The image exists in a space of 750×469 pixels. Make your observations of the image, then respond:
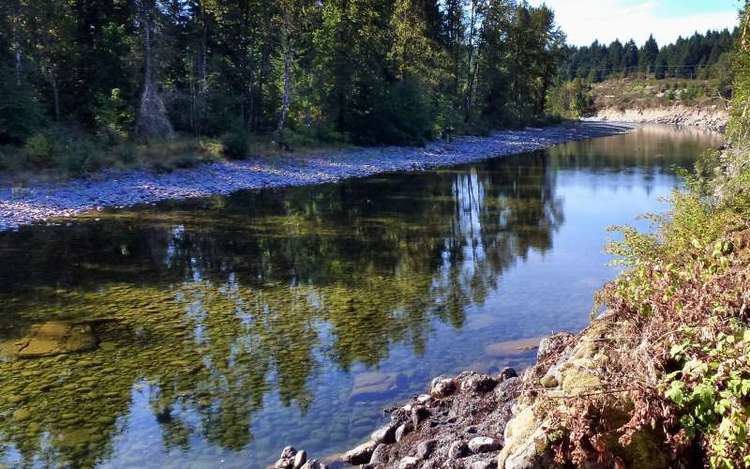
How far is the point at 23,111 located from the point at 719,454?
3133 cm

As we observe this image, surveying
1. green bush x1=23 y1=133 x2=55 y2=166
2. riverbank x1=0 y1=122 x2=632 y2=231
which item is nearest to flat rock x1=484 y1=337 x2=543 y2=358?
riverbank x1=0 y1=122 x2=632 y2=231

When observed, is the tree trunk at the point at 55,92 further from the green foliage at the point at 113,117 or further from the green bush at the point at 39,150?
the green bush at the point at 39,150

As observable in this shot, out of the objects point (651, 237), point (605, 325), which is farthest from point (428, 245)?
point (605, 325)

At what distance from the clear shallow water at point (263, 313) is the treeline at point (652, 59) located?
12520 centimetres

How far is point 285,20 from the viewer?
38406mm

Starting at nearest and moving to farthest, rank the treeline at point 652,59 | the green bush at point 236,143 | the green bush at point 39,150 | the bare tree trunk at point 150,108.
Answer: the green bush at point 39,150, the green bush at point 236,143, the bare tree trunk at point 150,108, the treeline at point 652,59

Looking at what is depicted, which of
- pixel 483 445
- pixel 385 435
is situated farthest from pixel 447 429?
pixel 483 445

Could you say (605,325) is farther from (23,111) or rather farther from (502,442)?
(23,111)

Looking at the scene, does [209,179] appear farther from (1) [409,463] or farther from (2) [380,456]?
(1) [409,463]

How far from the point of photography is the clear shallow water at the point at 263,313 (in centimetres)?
780

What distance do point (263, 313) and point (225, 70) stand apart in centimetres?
3154

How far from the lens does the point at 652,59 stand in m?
167

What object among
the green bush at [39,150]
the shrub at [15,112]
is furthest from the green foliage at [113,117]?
the green bush at [39,150]

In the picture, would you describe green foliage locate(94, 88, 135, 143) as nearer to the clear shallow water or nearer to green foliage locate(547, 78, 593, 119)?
the clear shallow water
